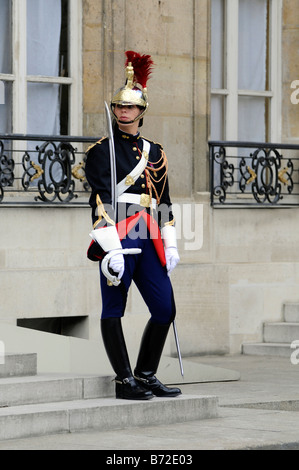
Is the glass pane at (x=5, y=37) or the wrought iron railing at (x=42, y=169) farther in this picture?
the glass pane at (x=5, y=37)

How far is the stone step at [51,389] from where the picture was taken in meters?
7.67

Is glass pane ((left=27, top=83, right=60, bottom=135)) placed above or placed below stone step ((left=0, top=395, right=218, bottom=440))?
above

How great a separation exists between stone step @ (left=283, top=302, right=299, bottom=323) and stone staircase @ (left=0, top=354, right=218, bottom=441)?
16.0ft

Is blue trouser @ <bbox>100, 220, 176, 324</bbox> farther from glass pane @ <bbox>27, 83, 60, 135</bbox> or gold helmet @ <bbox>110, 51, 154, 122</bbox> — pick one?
glass pane @ <bbox>27, 83, 60, 135</bbox>

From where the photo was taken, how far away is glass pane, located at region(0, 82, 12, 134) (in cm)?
1180

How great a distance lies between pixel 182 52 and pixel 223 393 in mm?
4191

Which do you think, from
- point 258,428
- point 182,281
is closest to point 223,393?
point 258,428

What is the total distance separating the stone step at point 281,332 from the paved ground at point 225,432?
2637 millimetres

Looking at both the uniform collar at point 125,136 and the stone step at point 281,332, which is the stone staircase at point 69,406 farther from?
the stone step at point 281,332

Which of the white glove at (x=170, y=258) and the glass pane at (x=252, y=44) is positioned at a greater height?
the glass pane at (x=252, y=44)

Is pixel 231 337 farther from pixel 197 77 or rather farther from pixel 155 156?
pixel 155 156

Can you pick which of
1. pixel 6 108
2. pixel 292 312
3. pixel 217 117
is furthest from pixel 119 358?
pixel 217 117

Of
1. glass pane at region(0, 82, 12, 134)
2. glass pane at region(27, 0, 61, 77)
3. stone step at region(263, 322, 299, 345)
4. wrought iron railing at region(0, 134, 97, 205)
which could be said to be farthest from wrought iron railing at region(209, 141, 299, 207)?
glass pane at region(0, 82, 12, 134)

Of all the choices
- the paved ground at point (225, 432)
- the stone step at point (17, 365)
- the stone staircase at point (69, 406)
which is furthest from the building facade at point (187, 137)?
the stone staircase at point (69, 406)
